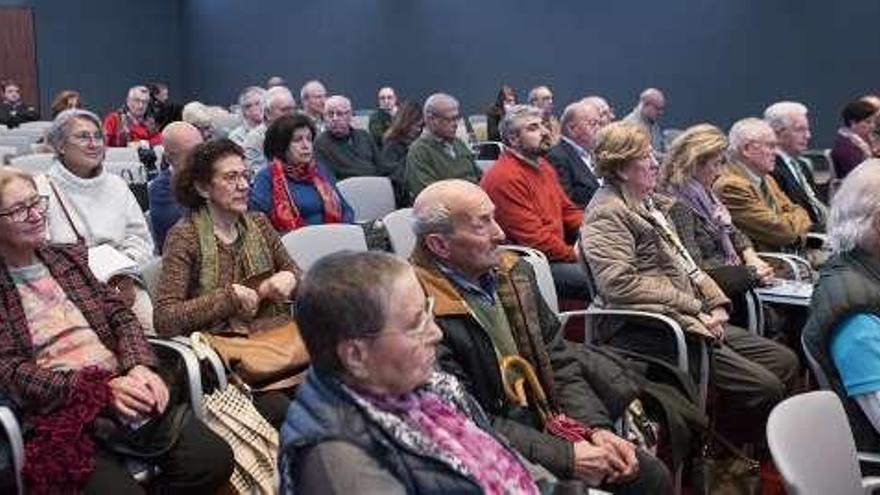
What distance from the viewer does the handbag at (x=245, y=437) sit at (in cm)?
279

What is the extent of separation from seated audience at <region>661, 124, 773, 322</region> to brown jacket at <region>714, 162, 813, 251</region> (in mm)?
258

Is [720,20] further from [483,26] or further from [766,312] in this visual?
[766,312]

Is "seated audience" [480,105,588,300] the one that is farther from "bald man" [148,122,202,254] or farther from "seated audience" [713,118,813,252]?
"bald man" [148,122,202,254]

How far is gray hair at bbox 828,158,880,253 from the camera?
275 cm

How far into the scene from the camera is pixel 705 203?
4.27 m

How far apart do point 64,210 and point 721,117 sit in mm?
7778

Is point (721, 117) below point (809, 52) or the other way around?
below

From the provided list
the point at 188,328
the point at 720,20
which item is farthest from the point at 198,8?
the point at 188,328

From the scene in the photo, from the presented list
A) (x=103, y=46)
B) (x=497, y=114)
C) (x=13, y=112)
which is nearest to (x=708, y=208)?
(x=497, y=114)

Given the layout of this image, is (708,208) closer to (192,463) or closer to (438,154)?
(438,154)

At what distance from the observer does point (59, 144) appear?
3.99 meters

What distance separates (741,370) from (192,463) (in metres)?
1.86

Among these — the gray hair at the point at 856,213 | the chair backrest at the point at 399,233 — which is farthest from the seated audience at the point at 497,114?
the gray hair at the point at 856,213

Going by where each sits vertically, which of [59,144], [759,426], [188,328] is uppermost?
[59,144]
